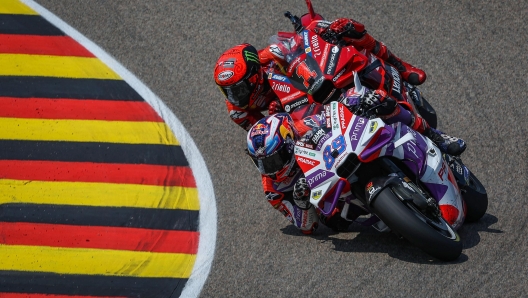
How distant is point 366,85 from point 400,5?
269 centimetres

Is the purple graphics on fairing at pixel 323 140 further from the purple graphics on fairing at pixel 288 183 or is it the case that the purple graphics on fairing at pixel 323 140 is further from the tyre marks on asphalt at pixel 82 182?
the tyre marks on asphalt at pixel 82 182

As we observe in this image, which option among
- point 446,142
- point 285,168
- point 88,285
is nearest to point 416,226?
point 285,168

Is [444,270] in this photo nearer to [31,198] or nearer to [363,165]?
[363,165]

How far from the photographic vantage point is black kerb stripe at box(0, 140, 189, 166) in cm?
896

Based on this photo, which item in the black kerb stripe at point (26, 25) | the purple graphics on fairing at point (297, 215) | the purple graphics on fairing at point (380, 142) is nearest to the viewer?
the purple graphics on fairing at point (380, 142)

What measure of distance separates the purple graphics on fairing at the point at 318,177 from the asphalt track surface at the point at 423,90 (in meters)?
0.92

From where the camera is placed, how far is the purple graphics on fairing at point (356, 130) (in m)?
6.44

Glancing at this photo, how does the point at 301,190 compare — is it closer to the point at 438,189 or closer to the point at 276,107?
the point at 438,189

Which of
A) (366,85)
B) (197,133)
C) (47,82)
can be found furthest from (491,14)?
(47,82)

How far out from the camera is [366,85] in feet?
26.2

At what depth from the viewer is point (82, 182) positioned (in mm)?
8781

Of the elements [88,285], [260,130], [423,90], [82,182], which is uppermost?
[260,130]

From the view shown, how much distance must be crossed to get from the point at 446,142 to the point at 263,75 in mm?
1923

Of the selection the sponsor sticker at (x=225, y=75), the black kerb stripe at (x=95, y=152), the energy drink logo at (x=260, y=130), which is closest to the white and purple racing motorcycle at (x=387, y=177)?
the energy drink logo at (x=260, y=130)
